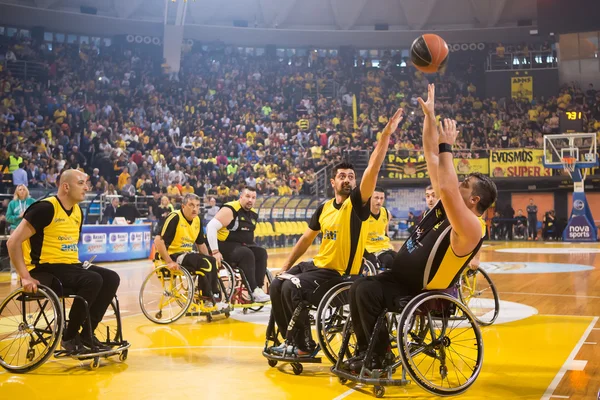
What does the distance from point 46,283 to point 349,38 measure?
3214cm

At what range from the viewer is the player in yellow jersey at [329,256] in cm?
531

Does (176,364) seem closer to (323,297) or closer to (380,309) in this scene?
A: (323,297)

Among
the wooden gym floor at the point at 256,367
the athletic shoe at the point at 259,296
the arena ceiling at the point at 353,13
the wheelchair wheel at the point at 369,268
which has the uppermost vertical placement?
the arena ceiling at the point at 353,13

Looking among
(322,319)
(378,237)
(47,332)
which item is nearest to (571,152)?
(378,237)

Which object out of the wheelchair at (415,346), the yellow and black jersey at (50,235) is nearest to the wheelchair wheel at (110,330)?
the yellow and black jersey at (50,235)

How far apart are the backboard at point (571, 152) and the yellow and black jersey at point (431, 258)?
20.6 meters

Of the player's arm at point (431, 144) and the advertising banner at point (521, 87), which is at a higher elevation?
the advertising banner at point (521, 87)

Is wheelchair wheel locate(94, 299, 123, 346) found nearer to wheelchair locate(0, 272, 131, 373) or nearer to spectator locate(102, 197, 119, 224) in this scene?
wheelchair locate(0, 272, 131, 373)

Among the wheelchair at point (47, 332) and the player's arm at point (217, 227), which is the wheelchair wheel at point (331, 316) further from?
the player's arm at point (217, 227)

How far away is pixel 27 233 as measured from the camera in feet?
18.4

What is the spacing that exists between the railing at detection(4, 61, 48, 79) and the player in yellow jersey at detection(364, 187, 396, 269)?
2179 cm

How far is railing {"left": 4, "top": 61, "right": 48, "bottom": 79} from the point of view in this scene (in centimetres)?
2694

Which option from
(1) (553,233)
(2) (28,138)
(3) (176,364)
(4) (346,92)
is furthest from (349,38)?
(3) (176,364)

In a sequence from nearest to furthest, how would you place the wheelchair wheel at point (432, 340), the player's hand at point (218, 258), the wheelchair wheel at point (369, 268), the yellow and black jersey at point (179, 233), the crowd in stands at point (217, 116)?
the wheelchair wheel at point (432, 340) → the player's hand at point (218, 258) → the yellow and black jersey at point (179, 233) → the wheelchair wheel at point (369, 268) → the crowd in stands at point (217, 116)
